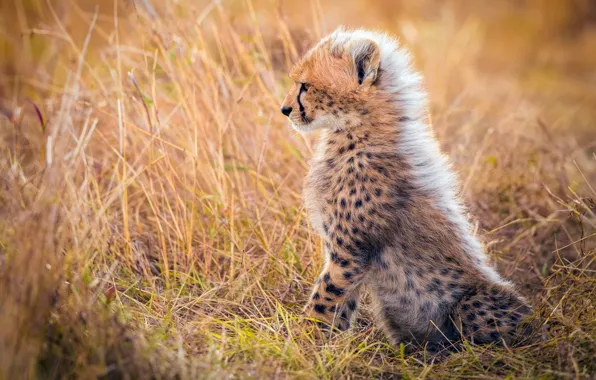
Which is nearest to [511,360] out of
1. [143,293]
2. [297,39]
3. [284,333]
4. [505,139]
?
[284,333]

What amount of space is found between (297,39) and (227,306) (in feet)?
7.21

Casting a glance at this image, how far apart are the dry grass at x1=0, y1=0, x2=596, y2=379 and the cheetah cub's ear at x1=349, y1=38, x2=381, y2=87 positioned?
26.7 inches

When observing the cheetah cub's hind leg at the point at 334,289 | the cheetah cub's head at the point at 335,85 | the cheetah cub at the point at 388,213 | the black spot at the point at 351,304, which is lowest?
the black spot at the point at 351,304

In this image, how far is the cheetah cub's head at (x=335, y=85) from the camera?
9.01ft

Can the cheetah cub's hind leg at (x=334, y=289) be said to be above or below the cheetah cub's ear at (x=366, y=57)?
below

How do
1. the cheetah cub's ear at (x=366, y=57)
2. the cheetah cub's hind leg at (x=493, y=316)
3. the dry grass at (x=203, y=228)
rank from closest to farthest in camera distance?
the dry grass at (x=203, y=228) → the cheetah cub's hind leg at (x=493, y=316) → the cheetah cub's ear at (x=366, y=57)

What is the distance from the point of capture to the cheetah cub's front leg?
261 cm

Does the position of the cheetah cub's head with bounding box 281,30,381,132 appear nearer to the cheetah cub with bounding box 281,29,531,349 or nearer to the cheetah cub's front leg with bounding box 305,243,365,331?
the cheetah cub with bounding box 281,29,531,349

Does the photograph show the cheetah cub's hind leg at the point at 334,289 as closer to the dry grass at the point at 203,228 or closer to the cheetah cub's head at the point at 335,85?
the dry grass at the point at 203,228

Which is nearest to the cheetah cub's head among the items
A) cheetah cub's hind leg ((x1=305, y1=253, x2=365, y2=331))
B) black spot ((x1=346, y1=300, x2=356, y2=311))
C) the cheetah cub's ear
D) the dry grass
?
the cheetah cub's ear

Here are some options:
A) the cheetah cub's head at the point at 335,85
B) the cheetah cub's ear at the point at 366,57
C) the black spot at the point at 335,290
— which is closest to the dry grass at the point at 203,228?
the black spot at the point at 335,290

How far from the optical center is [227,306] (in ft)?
9.41

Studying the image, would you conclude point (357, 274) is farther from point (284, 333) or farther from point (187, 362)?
point (187, 362)

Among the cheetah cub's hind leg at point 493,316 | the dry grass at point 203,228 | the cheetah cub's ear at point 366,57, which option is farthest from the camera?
the cheetah cub's ear at point 366,57
